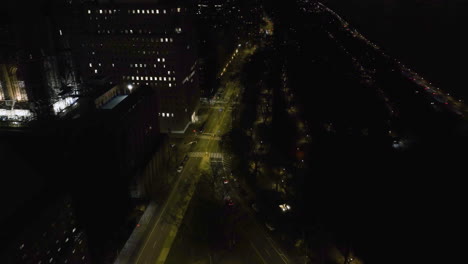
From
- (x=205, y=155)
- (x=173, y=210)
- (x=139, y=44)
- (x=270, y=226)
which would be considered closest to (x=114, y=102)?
(x=139, y=44)

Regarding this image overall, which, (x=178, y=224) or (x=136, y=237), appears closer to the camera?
(x=136, y=237)

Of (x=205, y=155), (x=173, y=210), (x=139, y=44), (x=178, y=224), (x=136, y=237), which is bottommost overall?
(x=136, y=237)

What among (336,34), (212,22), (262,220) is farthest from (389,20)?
(262,220)

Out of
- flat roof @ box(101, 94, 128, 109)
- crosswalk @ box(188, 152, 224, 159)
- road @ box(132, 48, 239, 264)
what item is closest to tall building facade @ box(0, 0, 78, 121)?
flat roof @ box(101, 94, 128, 109)

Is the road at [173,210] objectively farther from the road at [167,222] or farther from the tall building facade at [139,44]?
the tall building facade at [139,44]

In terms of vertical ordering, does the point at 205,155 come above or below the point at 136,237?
above

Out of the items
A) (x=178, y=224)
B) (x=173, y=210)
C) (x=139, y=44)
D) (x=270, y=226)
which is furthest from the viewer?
(x=139, y=44)

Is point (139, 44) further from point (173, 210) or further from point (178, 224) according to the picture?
point (178, 224)
